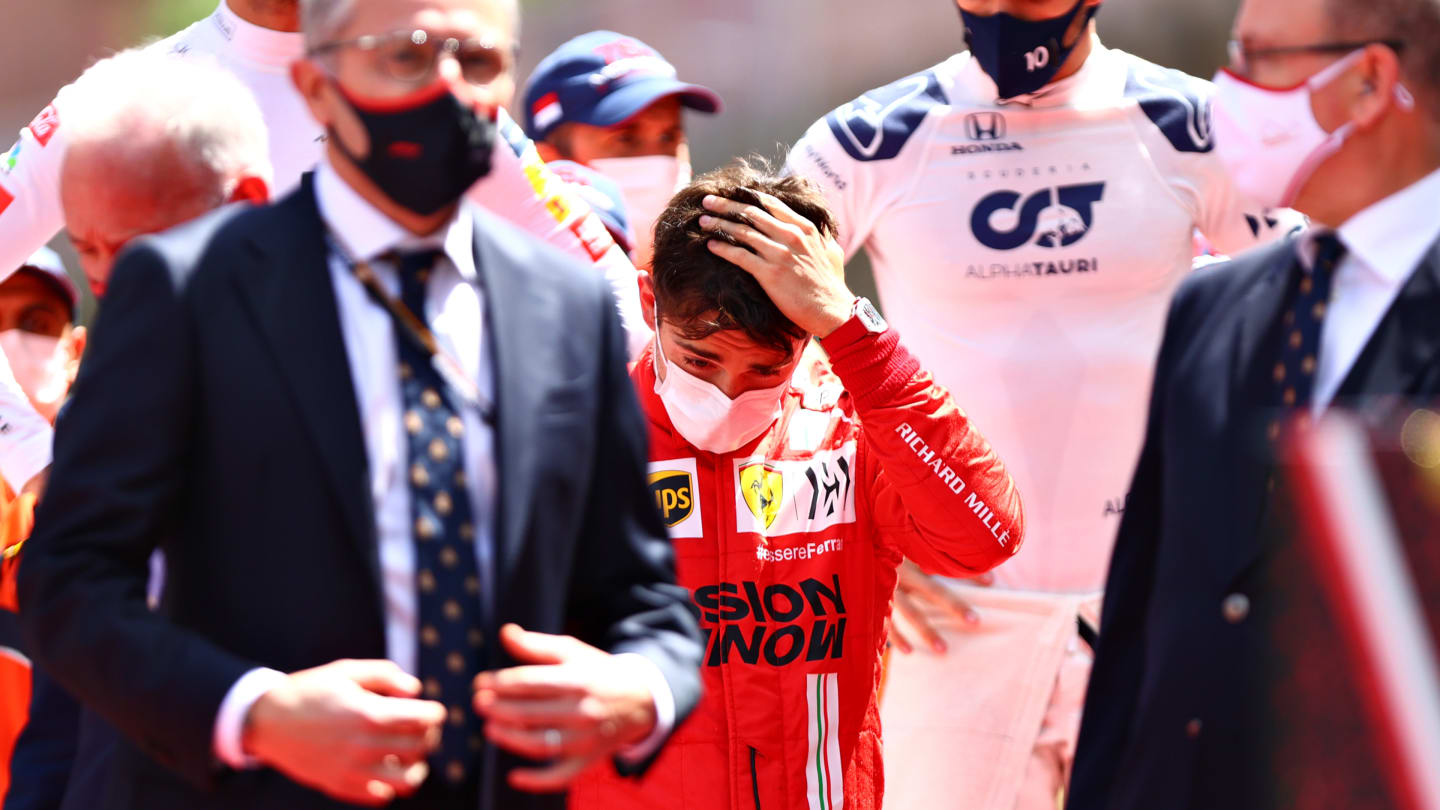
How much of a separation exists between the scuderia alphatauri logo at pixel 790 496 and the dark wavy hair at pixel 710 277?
253mm

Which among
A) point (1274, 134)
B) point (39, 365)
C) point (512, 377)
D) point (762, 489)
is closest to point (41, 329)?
point (39, 365)

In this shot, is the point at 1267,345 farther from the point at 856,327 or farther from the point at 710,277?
the point at 710,277

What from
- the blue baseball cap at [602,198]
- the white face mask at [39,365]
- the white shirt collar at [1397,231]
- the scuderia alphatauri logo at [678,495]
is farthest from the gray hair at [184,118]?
the white face mask at [39,365]

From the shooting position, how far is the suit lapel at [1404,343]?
239 cm

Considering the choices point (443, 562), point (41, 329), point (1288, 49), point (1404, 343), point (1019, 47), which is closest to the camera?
point (443, 562)

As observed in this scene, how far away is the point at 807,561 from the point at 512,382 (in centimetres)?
144

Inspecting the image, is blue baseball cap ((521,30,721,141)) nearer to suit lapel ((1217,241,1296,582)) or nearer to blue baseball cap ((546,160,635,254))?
blue baseball cap ((546,160,635,254))

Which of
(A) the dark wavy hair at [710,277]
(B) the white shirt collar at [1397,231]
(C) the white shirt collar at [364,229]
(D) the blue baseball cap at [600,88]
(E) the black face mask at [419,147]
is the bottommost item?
(D) the blue baseball cap at [600,88]

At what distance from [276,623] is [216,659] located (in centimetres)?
10

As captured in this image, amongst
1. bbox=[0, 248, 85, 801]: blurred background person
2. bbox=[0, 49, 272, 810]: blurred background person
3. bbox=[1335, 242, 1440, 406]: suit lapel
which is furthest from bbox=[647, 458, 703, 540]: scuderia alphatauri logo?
bbox=[0, 248, 85, 801]: blurred background person

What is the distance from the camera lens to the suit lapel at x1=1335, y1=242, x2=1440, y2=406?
239 cm

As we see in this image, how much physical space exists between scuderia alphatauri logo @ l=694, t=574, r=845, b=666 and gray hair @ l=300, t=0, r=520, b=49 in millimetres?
1581

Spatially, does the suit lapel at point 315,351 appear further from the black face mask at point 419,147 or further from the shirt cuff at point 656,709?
the shirt cuff at point 656,709

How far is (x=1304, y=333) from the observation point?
2.53 meters
